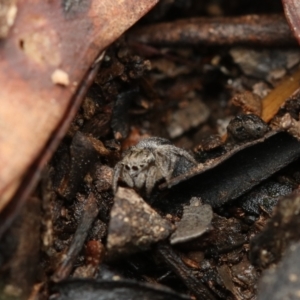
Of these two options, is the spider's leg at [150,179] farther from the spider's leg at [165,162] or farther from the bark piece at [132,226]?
the bark piece at [132,226]

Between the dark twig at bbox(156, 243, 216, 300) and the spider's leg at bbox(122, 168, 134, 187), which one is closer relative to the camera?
the dark twig at bbox(156, 243, 216, 300)

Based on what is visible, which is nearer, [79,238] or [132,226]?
[132,226]

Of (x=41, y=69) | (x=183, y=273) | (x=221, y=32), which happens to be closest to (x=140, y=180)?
(x=183, y=273)

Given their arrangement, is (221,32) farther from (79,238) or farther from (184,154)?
(79,238)

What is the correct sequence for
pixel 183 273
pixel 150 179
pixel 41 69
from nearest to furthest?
pixel 41 69 < pixel 183 273 < pixel 150 179

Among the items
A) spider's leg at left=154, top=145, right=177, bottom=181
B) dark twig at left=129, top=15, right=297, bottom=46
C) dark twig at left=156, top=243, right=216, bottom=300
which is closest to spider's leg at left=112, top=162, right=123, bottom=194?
spider's leg at left=154, top=145, right=177, bottom=181

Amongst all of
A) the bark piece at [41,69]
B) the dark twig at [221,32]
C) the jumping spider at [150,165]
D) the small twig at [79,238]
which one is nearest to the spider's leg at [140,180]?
the jumping spider at [150,165]

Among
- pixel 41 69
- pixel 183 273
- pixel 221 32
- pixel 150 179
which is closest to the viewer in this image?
pixel 41 69

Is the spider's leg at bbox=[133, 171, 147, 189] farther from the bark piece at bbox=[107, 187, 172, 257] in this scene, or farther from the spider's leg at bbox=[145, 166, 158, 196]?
the bark piece at bbox=[107, 187, 172, 257]
